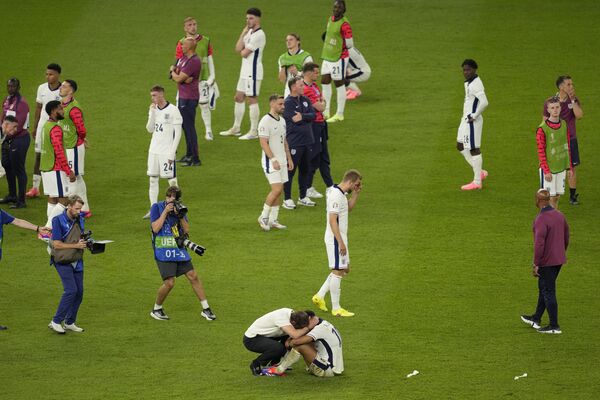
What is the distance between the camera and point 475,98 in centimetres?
1875

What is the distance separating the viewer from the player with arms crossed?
20219 mm

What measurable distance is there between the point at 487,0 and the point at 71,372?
1899cm

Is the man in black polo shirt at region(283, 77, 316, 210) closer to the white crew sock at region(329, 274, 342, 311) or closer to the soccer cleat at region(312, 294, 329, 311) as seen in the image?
the soccer cleat at region(312, 294, 329, 311)

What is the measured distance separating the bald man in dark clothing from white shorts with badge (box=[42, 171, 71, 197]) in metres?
6.89

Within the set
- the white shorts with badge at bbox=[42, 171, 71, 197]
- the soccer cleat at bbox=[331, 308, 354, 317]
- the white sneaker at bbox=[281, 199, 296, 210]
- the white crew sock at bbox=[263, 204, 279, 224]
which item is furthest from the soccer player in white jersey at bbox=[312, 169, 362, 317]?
the white shorts with badge at bbox=[42, 171, 71, 197]

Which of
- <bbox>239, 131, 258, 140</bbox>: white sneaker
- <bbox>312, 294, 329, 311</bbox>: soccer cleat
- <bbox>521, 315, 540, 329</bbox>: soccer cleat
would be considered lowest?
<bbox>521, 315, 540, 329</bbox>: soccer cleat

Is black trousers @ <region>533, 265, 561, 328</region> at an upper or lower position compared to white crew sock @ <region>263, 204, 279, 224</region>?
lower

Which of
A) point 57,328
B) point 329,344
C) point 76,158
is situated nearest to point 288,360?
point 329,344

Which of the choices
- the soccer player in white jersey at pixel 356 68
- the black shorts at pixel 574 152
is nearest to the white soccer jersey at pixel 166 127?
the soccer player in white jersey at pixel 356 68

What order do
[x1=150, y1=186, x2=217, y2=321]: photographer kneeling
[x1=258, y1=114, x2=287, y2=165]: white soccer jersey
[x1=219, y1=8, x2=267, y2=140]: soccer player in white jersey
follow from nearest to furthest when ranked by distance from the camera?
[x1=150, y1=186, x2=217, y2=321]: photographer kneeling → [x1=258, y1=114, x2=287, y2=165]: white soccer jersey → [x1=219, y1=8, x2=267, y2=140]: soccer player in white jersey

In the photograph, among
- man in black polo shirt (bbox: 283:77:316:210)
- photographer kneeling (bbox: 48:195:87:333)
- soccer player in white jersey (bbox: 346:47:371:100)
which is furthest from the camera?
soccer player in white jersey (bbox: 346:47:371:100)

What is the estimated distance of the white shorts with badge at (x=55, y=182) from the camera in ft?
54.8

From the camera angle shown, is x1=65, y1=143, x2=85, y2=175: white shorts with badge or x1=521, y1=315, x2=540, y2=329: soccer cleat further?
x1=65, y1=143, x2=85, y2=175: white shorts with badge

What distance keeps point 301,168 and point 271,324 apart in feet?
19.4
